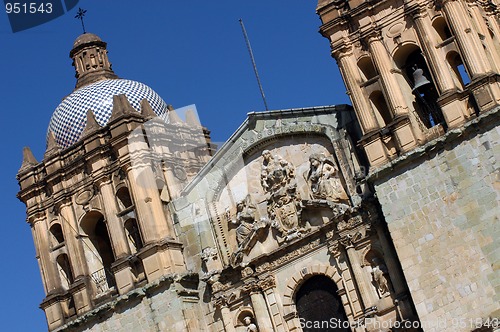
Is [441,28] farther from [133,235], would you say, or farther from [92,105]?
[92,105]

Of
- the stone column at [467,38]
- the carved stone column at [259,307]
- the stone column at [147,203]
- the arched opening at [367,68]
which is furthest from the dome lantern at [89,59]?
the stone column at [467,38]

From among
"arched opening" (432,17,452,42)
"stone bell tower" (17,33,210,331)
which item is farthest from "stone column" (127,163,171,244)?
"arched opening" (432,17,452,42)

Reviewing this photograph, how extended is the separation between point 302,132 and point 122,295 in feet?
18.0

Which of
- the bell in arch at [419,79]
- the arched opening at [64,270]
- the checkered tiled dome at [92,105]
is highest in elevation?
the checkered tiled dome at [92,105]

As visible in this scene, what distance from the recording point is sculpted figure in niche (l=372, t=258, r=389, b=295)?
801 inches

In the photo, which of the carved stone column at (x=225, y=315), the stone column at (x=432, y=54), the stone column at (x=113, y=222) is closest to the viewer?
the stone column at (x=432, y=54)

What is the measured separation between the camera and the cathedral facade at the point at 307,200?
62.8 feet

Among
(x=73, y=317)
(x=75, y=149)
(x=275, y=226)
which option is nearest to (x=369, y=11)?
(x=275, y=226)

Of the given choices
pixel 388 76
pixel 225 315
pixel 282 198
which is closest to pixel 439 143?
pixel 388 76

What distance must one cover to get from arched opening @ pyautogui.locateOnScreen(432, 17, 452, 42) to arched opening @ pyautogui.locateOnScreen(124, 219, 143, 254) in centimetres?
828

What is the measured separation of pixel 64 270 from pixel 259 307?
565 cm

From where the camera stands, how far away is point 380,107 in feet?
69.7

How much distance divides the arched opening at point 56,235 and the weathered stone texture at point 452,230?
910 cm

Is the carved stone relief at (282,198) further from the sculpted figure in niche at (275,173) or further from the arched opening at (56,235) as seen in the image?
the arched opening at (56,235)
